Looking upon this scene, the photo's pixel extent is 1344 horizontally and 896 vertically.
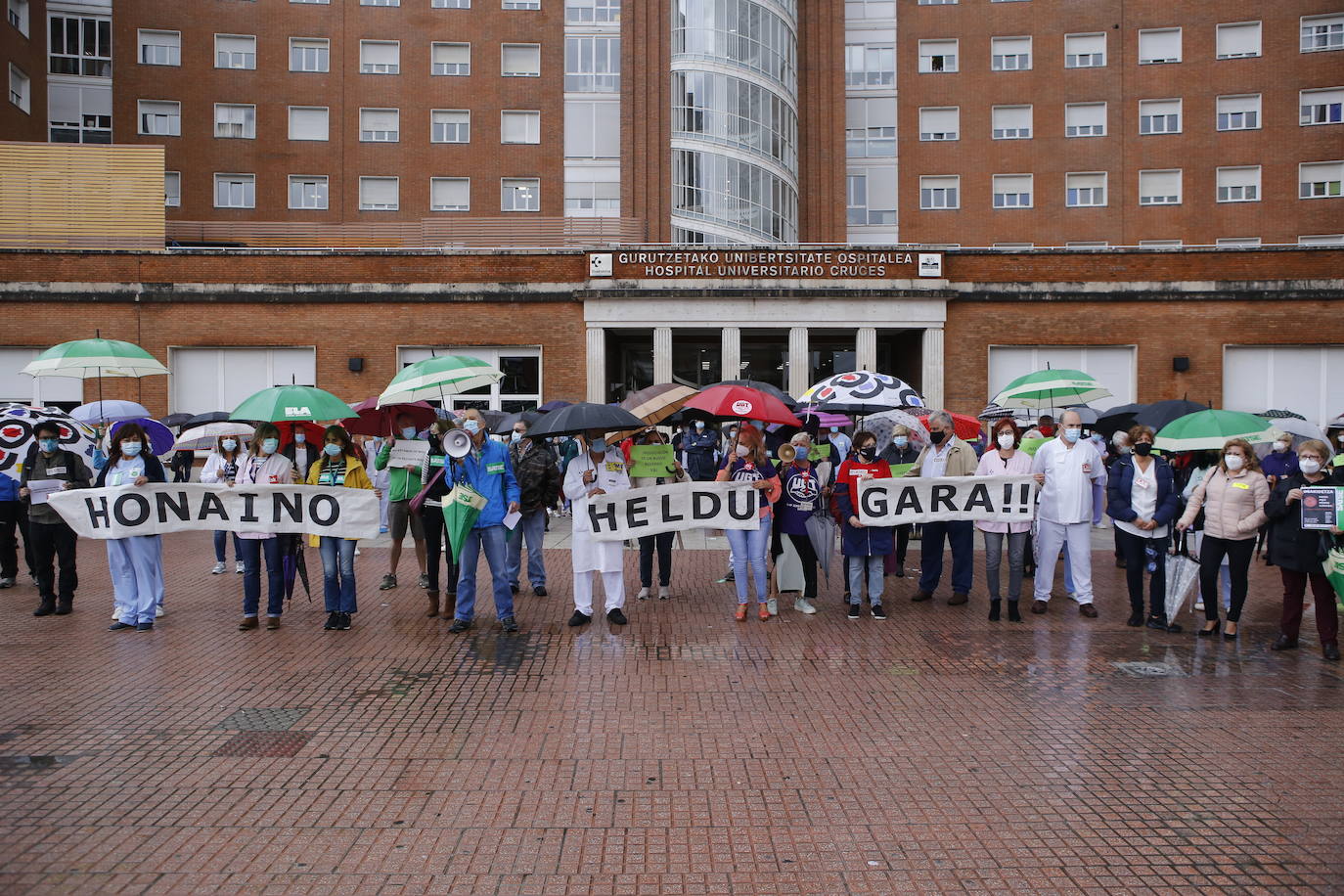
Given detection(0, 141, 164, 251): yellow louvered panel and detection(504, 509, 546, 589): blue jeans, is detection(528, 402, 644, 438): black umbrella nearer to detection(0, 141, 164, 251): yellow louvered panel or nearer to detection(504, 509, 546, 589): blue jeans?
detection(504, 509, 546, 589): blue jeans

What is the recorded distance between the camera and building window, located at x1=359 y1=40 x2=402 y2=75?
3903cm

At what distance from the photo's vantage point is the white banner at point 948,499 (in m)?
10.1

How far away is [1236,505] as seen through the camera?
8.83m

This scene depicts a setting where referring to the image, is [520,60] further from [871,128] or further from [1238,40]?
[1238,40]

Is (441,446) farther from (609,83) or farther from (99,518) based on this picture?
(609,83)

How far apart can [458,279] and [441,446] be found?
1727cm

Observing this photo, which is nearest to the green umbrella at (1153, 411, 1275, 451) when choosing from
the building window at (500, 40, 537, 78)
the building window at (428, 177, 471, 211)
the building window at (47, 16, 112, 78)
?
the building window at (428, 177, 471, 211)

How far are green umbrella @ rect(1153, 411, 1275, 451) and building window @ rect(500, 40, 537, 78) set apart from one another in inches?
1362

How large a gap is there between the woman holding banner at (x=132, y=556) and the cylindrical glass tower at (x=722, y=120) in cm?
2874

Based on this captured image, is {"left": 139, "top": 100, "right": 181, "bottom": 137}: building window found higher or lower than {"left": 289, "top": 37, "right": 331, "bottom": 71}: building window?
lower

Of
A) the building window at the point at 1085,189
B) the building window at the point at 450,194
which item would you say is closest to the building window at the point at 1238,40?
the building window at the point at 1085,189

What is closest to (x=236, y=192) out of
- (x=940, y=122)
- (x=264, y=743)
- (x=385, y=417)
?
(x=940, y=122)

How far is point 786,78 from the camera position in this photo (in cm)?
3953

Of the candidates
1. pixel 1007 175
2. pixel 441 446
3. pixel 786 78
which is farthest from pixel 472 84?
pixel 441 446
